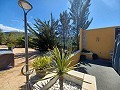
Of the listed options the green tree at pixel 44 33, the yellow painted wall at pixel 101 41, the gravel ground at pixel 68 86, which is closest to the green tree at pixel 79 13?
the green tree at pixel 44 33

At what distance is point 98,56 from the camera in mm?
12992

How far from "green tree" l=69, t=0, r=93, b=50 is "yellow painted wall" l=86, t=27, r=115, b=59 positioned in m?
7.91

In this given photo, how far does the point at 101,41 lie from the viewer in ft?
42.1

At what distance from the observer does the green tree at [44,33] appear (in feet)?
57.0

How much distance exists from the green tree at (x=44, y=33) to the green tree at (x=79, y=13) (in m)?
5.15

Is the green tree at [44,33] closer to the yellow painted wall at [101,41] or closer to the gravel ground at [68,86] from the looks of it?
the yellow painted wall at [101,41]

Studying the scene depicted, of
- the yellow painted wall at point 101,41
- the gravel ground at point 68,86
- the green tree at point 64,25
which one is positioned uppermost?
the green tree at point 64,25

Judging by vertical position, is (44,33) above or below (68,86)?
above

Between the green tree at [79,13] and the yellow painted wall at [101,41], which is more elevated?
the green tree at [79,13]

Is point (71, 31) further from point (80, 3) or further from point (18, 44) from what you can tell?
point (18, 44)

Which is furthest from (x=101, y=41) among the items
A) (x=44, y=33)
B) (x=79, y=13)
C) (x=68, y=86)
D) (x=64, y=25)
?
(x=64, y=25)

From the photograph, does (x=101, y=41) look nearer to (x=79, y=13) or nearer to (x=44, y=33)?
(x=44, y=33)

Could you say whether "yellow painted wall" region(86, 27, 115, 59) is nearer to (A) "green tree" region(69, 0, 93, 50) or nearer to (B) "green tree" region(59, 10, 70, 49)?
(A) "green tree" region(69, 0, 93, 50)

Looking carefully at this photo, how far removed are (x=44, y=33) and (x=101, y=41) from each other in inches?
324
